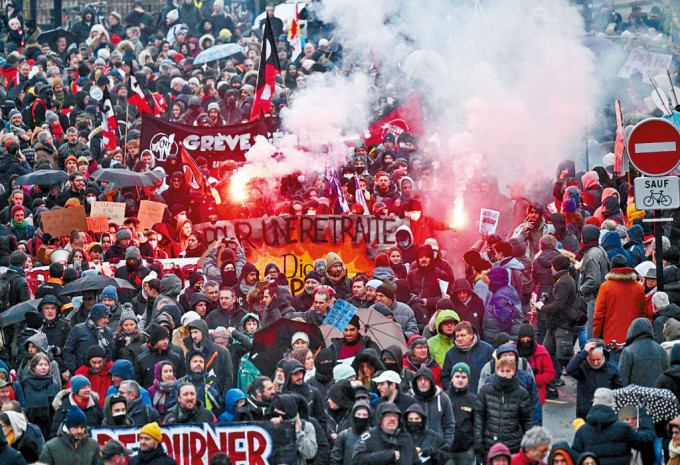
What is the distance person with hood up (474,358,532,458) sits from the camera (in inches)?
421

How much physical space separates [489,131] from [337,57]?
7.49 metres

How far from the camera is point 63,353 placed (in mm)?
13031

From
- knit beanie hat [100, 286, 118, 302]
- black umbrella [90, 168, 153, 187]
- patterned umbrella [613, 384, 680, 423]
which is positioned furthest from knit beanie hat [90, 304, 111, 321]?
black umbrella [90, 168, 153, 187]

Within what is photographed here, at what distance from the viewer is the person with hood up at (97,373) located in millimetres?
12227

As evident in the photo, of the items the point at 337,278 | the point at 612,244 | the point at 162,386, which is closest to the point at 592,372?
the point at 162,386

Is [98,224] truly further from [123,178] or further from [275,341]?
[275,341]

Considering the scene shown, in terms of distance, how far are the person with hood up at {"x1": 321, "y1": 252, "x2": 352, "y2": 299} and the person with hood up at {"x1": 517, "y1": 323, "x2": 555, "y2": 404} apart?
2.81 meters

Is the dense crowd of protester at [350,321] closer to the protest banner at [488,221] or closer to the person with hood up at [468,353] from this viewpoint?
the person with hood up at [468,353]

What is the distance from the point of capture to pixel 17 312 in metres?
14.2

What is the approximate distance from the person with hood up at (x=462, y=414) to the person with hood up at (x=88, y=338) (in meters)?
3.40

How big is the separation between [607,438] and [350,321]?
3256mm

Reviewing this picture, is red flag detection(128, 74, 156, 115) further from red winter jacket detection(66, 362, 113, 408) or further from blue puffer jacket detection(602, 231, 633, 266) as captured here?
red winter jacket detection(66, 362, 113, 408)

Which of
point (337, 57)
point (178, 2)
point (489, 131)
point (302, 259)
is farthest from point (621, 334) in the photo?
point (178, 2)

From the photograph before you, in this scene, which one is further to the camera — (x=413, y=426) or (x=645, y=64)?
(x=645, y=64)
